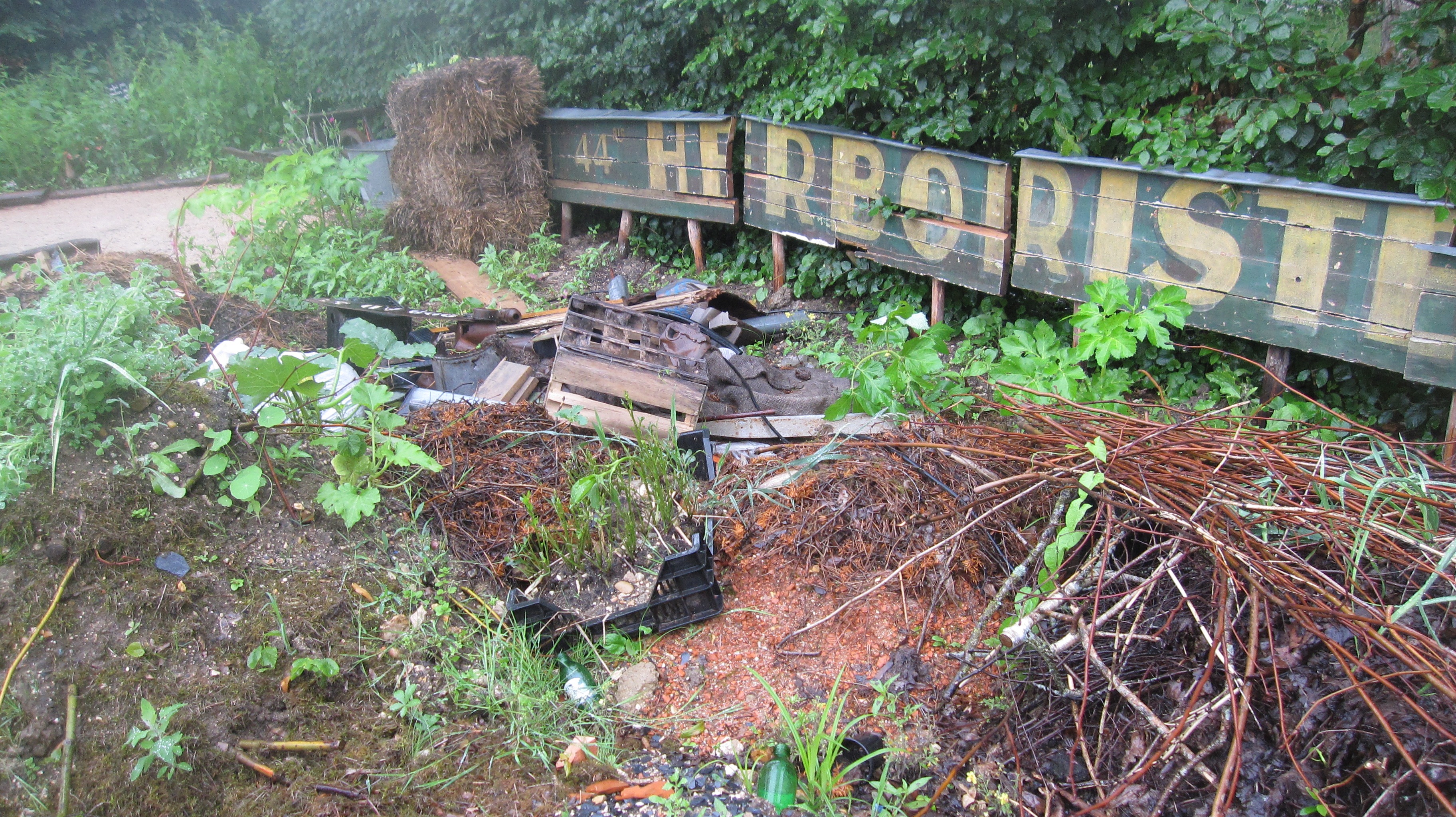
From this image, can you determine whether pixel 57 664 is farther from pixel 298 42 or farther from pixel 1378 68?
pixel 298 42

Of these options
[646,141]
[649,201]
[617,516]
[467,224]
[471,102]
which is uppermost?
[471,102]

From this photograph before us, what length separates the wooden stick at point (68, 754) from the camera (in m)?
2.45

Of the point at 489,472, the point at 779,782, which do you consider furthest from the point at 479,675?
the point at 489,472

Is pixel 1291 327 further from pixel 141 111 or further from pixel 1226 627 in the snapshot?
pixel 141 111

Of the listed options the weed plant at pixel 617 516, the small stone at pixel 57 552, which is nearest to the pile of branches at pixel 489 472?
the weed plant at pixel 617 516

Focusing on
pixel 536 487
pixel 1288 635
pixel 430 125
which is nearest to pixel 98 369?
pixel 536 487

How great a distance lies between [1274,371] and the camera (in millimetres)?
4562

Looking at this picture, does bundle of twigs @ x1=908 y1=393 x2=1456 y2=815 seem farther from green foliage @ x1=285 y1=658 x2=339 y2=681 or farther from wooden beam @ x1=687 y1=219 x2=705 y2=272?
wooden beam @ x1=687 y1=219 x2=705 y2=272

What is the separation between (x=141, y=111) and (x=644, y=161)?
799cm

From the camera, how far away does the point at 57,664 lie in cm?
275

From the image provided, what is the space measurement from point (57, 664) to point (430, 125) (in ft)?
21.3

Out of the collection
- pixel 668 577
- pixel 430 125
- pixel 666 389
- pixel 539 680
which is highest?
pixel 430 125

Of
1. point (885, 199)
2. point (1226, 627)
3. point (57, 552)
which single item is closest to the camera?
point (1226, 627)

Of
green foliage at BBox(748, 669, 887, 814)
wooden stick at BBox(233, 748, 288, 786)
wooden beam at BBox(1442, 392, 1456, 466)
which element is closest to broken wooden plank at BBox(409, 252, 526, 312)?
wooden stick at BBox(233, 748, 288, 786)
